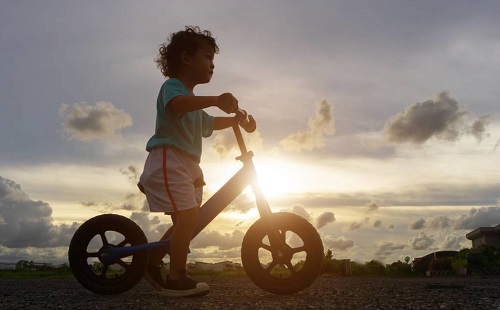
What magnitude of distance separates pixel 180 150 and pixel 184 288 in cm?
118

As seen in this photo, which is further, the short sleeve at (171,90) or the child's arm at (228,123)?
the child's arm at (228,123)

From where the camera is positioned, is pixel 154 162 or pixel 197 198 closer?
pixel 154 162

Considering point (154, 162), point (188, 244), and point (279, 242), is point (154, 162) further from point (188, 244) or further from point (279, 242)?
point (279, 242)

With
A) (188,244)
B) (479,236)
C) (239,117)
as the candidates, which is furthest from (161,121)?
(479,236)

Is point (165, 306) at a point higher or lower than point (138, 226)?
lower

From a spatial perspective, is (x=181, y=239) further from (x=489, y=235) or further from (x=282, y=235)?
(x=489, y=235)

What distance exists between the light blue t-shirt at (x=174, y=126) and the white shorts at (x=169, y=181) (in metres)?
0.06

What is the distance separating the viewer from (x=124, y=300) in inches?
178

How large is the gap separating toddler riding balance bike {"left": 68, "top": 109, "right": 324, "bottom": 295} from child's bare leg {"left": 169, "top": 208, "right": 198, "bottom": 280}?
0.82ft

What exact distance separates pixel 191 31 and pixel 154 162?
1.37 metres

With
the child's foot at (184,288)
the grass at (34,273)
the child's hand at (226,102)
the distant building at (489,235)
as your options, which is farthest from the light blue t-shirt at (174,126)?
the distant building at (489,235)

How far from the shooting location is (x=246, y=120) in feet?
17.2

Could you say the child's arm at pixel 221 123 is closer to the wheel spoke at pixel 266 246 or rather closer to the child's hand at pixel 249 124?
the child's hand at pixel 249 124

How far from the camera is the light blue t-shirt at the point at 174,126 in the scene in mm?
4641
